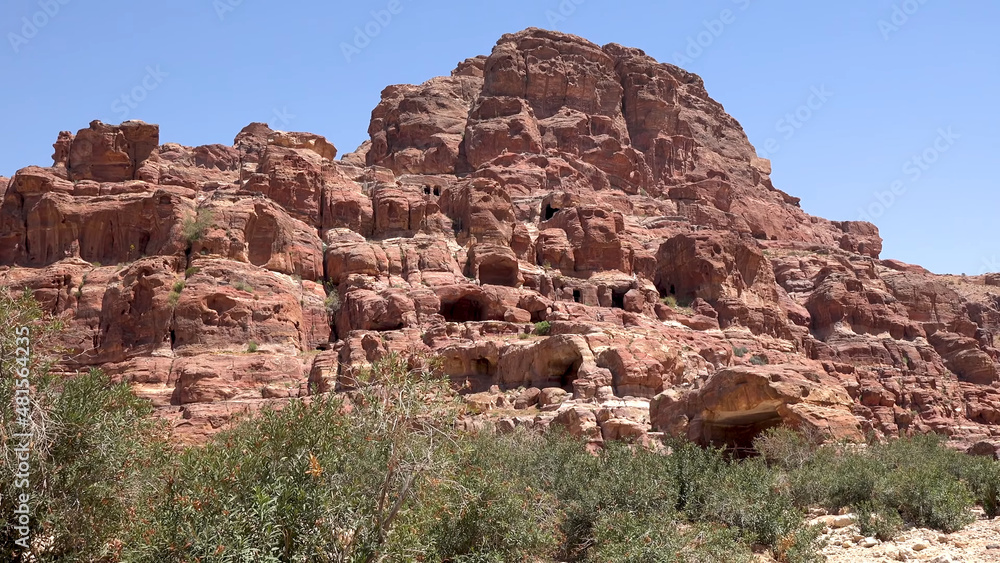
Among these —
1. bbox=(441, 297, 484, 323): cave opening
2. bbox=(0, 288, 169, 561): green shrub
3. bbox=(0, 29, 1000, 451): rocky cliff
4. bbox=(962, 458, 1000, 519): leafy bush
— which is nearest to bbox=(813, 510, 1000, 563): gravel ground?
bbox=(962, 458, 1000, 519): leafy bush

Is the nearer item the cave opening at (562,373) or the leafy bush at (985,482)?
the leafy bush at (985,482)

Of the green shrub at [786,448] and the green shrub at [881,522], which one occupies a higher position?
the green shrub at [786,448]

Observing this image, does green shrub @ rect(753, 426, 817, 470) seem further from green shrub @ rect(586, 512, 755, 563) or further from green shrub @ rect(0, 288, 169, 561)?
green shrub @ rect(0, 288, 169, 561)

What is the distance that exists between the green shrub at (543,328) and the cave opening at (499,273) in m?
11.6

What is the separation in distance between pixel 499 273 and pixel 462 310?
6416 mm

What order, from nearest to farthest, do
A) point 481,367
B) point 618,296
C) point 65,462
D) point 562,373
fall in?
point 65,462, point 562,373, point 481,367, point 618,296

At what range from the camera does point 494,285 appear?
6438 centimetres

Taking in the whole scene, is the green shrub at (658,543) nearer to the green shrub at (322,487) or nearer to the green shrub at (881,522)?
the green shrub at (881,522)

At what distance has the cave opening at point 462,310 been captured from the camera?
61.5 meters

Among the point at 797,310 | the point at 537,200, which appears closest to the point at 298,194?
the point at 537,200

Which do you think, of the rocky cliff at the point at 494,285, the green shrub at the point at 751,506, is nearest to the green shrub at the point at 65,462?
the rocky cliff at the point at 494,285

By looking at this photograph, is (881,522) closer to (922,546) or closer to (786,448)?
(922,546)

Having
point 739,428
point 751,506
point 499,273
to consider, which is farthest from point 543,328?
point 751,506

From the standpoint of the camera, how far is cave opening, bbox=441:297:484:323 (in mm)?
61531
